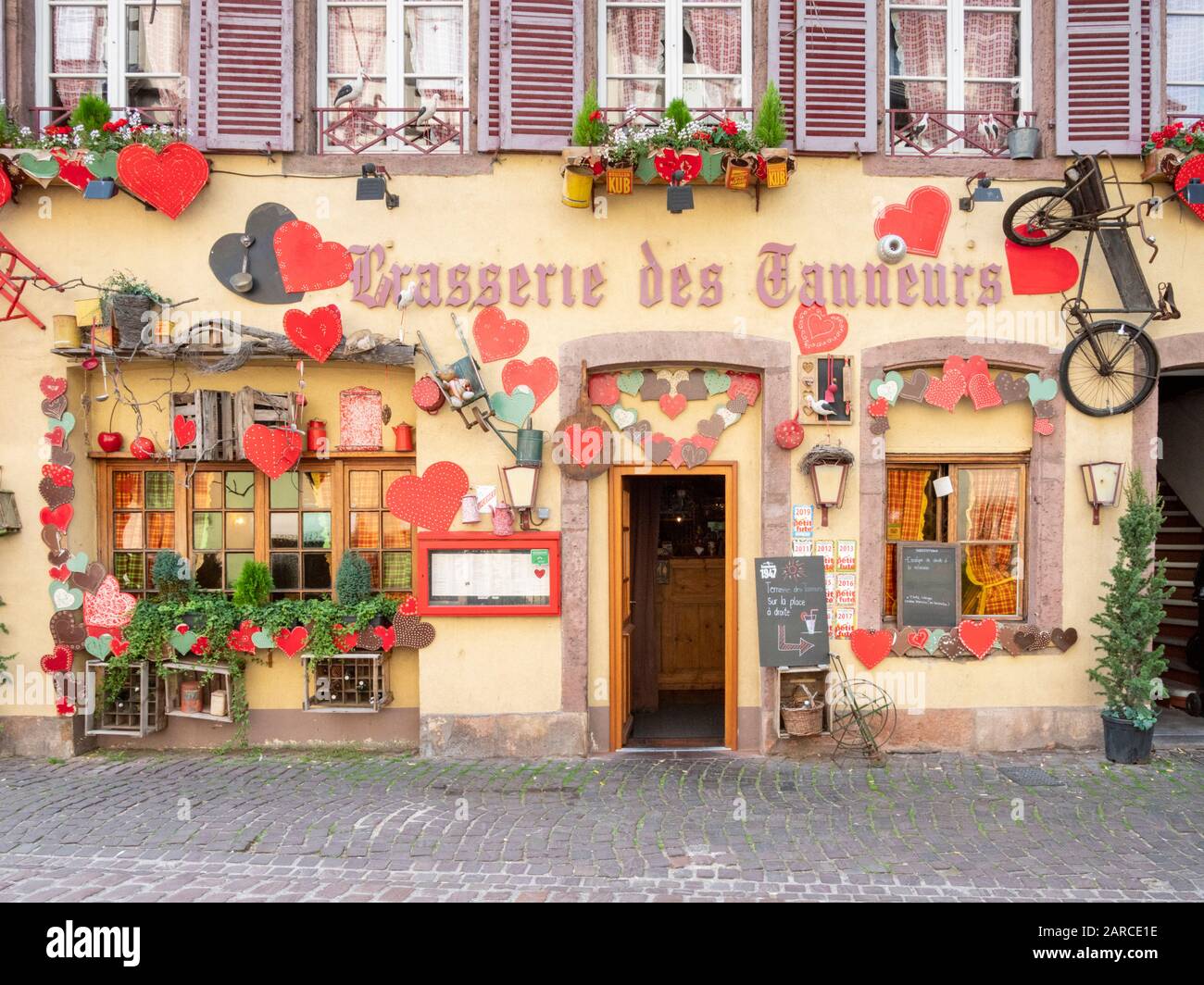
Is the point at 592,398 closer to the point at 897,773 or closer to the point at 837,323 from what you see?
the point at 837,323

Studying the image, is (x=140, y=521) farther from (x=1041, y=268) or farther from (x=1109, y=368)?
(x=1109, y=368)

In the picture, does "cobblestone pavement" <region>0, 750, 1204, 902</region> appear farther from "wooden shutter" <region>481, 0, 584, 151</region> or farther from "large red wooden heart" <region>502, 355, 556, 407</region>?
"wooden shutter" <region>481, 0, 584, 151</region>

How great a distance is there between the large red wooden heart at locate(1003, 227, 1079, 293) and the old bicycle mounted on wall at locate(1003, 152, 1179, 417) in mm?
88

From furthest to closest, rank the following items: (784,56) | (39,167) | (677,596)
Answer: (677,596)
(784,56)
(39,167)

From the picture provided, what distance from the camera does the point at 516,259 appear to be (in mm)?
6430

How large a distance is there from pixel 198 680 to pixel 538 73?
5663 mm

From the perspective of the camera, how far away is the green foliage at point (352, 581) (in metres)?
6.56

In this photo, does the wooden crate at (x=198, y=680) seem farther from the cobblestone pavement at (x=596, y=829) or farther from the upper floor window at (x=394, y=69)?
the upper floor window at (x=394, y=69)

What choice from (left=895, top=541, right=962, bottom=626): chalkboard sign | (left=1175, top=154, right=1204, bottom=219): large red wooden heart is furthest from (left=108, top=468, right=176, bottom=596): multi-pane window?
(left=1175, top=154, right=1204, bottom=219): large red wooden heart

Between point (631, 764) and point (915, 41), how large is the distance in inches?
251

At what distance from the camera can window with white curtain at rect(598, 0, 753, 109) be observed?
21.7 ft

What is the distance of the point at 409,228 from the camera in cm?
643

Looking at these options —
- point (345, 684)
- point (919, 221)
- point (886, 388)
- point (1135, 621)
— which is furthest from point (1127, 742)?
point (345, 684)

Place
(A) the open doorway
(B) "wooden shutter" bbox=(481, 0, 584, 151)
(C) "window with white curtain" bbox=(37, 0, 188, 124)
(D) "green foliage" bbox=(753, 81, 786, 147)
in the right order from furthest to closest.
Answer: (A) the open doorway, (C) "window with white curtain" bbox=(37, 0, 188, 124), (B) "wooden shutter" bbox=(481, 0, 584, 151), (D) "green foliage" bbox=(753, 81, 786, 147)
